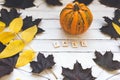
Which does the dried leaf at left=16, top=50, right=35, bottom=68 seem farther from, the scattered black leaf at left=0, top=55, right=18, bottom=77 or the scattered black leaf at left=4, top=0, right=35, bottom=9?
the scattered black leaf at left=4, top=0, right=35, bottom=9

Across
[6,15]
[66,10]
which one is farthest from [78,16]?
[6,15]

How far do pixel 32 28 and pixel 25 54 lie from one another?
0.14 m

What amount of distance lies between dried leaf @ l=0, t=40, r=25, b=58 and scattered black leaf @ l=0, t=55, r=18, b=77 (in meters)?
0.02

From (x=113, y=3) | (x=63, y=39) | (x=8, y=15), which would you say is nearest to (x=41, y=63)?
(x=63, y=39)

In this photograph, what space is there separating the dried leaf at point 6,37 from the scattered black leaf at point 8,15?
0.23ft

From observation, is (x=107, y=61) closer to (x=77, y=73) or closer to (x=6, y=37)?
(x=77, y=73)

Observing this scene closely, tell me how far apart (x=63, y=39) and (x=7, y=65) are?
26 centimetres

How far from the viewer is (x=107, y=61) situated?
967mm

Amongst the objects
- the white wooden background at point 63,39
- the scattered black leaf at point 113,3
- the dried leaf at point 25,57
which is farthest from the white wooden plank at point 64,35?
the scattered black leaf at point 113,3

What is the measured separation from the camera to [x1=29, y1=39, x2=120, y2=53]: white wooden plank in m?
1.02

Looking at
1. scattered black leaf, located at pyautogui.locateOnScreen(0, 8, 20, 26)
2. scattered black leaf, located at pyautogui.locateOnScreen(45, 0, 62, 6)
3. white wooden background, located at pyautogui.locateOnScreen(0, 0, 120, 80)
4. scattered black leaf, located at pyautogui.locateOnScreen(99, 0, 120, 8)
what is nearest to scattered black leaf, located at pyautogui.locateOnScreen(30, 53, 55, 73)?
white wooden background, located at pyautogui.locateOnScreen(0, 0, 120, 80)

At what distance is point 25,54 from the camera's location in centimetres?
97

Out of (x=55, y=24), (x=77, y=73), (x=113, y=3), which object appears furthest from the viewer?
(x=113, y=3)

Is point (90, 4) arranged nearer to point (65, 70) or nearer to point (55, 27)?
point (55, 27)
